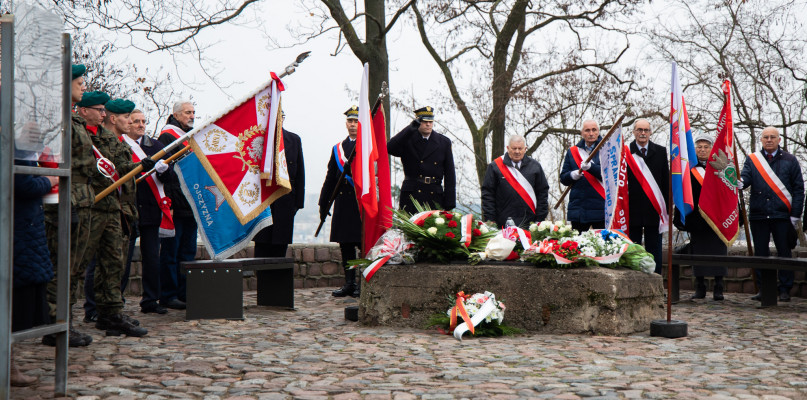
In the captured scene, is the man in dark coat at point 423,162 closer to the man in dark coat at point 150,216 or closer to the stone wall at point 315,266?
the man in dark coat at point 150,216

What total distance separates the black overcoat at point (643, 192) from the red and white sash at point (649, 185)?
1.4 inches

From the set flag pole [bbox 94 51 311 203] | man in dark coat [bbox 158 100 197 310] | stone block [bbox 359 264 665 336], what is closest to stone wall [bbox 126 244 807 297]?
man in dark coat [bbox 158 100 197 310]

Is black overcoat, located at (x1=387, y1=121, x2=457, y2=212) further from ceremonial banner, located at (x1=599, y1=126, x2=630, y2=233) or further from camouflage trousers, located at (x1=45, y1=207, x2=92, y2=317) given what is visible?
camouflage trousers, located at (x1=45, y1=207, x2=92, y2=317)

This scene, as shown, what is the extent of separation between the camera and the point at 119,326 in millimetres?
A: 6469

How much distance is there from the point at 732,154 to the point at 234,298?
18.6 feet

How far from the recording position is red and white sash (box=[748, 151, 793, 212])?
939 centimetres

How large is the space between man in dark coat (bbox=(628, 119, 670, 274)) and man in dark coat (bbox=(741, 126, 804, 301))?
4.01ft

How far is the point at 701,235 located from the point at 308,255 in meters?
5.15

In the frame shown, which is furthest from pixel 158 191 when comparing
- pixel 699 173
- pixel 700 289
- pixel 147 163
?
pixel 700 289

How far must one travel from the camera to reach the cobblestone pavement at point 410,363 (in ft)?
14.5

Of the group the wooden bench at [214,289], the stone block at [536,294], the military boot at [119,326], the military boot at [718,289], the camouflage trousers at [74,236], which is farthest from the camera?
the military boot at [718,289]

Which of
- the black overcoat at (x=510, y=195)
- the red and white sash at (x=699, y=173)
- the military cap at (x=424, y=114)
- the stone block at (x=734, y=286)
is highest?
the military cap at (x=424, y=114)

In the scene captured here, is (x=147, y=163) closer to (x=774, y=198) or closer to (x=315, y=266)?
(x=315, y=266)

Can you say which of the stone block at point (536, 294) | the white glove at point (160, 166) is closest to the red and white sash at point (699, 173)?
the stone block at point (536, 294)
